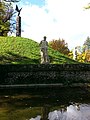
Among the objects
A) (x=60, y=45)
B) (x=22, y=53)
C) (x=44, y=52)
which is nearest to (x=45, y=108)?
(x=44, y=52)

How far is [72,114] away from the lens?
24.7ft

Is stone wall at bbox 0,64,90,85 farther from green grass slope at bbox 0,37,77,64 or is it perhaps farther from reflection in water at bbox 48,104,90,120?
reflection in water at bbox 48,104,90,120

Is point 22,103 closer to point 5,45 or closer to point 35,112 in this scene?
point 35,112

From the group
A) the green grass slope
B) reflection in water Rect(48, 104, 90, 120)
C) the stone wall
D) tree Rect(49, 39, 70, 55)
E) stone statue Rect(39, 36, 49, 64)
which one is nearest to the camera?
reflection in water Rect(48, 104, 90, 120)

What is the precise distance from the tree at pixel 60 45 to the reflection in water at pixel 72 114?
179 ft

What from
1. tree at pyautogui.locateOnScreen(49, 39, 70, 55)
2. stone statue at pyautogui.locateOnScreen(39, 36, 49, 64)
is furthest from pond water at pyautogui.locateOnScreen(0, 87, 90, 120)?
tree at pyautogui.locateOnScreen(49, 39, 70, 55)

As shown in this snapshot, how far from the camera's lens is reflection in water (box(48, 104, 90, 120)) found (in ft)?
23.0

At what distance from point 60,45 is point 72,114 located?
5838 cm

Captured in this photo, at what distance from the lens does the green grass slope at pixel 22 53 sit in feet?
72.2

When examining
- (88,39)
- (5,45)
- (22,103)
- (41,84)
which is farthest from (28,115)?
(88,39)

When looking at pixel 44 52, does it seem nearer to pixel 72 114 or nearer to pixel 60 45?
pixel 72 114

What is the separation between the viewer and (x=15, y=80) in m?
14.9

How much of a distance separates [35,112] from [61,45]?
5841cm

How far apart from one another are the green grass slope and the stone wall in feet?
20.1
